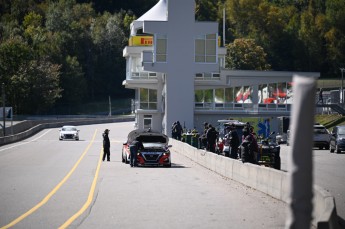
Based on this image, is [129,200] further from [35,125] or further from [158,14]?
[35,125]

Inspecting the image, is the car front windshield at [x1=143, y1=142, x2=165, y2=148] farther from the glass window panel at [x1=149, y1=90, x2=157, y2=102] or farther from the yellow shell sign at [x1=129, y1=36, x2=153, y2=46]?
the glass window panel at [x1=149, y1=90, x2=157, y2=102]

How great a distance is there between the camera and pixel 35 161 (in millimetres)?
44250

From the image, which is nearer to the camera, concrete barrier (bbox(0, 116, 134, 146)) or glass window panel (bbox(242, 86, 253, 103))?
concrete barrier (bbox(0, 116, 134, 146))

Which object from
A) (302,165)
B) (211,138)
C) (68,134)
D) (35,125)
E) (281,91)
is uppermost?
(281,91)

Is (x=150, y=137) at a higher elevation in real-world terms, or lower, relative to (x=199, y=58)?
lower

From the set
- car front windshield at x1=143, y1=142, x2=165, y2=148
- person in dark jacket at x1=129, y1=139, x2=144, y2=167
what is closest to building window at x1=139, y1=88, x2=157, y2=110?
car front windshield at x1=143, y1=142, x2=165, y2=148

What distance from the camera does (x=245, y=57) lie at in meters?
138

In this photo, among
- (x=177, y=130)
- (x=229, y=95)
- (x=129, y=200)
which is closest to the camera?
(x=129, y=200)

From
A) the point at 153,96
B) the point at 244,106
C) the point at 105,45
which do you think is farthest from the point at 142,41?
the point at 105,45

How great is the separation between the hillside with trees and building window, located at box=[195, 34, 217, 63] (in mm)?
53708

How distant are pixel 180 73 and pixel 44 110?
203ft

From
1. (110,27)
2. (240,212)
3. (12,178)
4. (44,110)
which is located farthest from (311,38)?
(240,212)

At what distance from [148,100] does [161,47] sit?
496 inches

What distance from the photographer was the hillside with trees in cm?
13750
